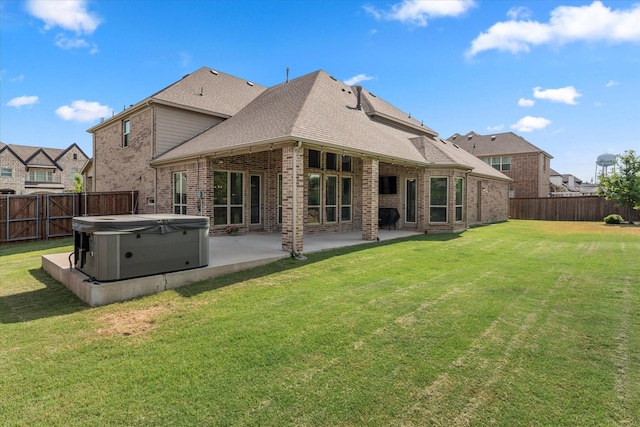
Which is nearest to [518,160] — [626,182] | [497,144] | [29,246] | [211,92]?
[497,144]

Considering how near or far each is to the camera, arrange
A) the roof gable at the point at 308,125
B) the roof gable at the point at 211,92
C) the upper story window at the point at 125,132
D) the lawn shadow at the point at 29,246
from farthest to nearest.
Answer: the upper story window at the point at 125,132 → the roof gable at the point at 211,92 → the lawn shadow at the point at 29,246 → the roof gable at the point at 308,125

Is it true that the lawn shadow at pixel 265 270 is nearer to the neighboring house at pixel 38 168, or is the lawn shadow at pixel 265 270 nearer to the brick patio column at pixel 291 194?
the brick patio column at pixel 291 194

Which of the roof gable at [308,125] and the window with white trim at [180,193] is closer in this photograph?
the roof gable at [308,125]

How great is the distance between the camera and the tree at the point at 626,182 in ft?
64.8

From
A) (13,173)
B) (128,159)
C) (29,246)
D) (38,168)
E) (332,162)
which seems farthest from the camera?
(38,168)

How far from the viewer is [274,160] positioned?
13.3m

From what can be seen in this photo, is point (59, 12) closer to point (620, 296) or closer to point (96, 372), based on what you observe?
point (96, 372)

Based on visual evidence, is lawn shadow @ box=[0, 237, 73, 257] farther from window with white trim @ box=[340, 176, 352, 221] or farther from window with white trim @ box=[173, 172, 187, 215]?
window with white trim @ box=[340, 176, 352, 221]

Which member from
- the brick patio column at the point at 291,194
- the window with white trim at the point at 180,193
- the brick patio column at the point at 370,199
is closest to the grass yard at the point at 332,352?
the brick patio column at the point at 291,194

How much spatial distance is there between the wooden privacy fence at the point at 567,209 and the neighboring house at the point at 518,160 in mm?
5640

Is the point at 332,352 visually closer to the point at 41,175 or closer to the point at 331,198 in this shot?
the point at 331,198

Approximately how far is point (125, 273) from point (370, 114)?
13160 millimetres

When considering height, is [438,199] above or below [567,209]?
above

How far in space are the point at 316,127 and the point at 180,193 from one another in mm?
6608
